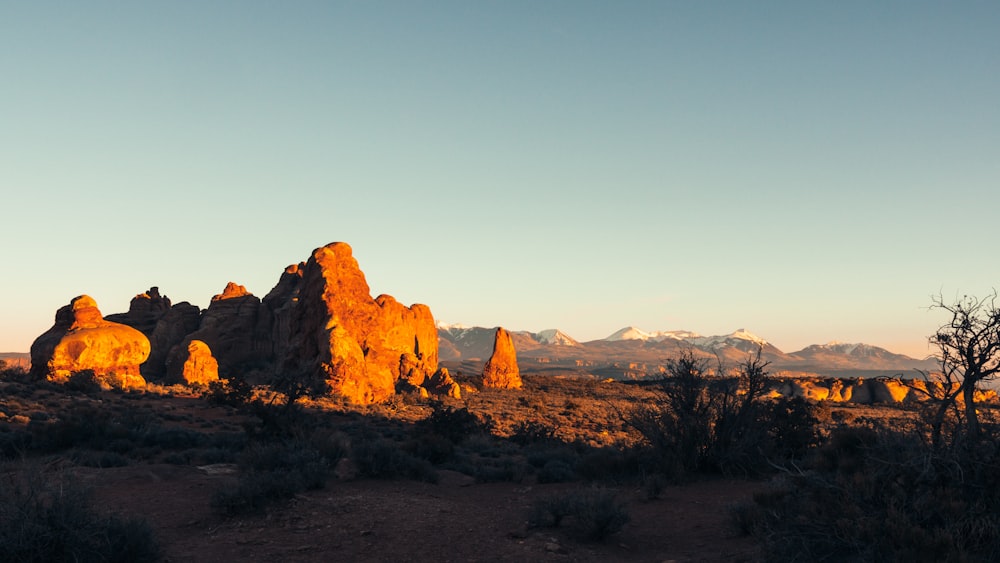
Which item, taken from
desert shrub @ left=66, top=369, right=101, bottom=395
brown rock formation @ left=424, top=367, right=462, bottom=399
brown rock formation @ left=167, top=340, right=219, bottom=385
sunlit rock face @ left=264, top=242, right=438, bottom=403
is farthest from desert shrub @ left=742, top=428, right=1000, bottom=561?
brown rock formation @ left=167, top=340, right=219, bottom=385

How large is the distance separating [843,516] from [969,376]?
3.55m

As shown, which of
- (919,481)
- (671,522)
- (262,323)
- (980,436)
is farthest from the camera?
(262,323)

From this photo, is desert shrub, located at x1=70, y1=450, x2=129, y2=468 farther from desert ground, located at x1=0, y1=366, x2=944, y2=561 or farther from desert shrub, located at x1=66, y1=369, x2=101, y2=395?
desert shrub, located at x1=66, y1=369, x2=101, y2=395

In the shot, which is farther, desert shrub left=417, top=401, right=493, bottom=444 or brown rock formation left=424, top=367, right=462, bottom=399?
brown rock formation left=424, top=367, right=462, bottom=399

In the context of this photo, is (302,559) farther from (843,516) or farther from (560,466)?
(560,466)

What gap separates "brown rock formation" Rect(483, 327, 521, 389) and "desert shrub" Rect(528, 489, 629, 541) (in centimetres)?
5344

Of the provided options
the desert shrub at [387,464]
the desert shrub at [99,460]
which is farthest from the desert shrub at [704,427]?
the desert shrub at [99,460]

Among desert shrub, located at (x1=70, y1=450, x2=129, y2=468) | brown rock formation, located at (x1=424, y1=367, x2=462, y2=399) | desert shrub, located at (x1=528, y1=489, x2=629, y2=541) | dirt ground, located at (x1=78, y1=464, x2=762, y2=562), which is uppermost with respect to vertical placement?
desert shrub, located at (x1=528, y1=489, x2=629, y2=541)

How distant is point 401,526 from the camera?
927 centimetres

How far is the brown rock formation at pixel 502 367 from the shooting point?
208 feet

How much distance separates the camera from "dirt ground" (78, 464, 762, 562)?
805 centimetres

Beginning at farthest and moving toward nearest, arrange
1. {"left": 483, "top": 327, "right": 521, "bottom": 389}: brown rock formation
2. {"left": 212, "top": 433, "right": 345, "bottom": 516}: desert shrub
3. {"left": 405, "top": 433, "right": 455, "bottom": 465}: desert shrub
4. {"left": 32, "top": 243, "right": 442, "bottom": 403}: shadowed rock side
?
1. {"left": 483, "top": 327, "right": 521, "bottom": 389}: brown rock formation
2. {"left": 32, "top": 243, "right": 442, "bottom": 403}: shadowed rock side
3. {"left": 405, "top": 433, "right": 455, "bottom": 465}: desert shrub
4. {"left": 212, "top": 433, "right": 345, "bottom": 516}: desert shrub

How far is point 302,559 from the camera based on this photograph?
7.80 m

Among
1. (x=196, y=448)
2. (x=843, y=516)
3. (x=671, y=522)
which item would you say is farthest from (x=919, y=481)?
(x=196, y=448)
